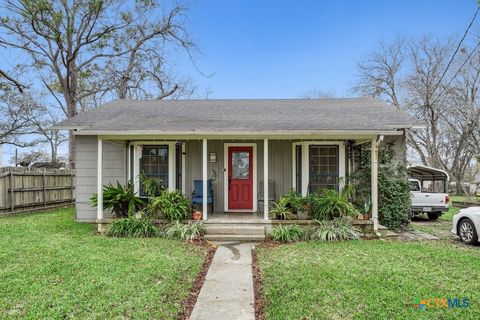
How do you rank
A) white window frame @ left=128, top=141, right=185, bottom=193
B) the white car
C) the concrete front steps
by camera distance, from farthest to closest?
white window frame @ left=128, top=141, right=185, bottom=193 → the concrete front steps → the white car

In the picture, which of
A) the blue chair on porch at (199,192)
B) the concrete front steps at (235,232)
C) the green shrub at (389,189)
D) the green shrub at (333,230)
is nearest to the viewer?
the green shrub at (333,230)

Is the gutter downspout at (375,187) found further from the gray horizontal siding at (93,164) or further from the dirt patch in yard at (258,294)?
the gray horizontal siding at (93,164)

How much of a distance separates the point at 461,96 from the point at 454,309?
23.9 metres

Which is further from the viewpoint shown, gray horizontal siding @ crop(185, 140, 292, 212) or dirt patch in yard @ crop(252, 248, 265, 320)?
gray horizontal siding @ crop(185, 140, 292, 212)

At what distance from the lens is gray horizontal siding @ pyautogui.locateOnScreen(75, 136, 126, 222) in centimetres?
913

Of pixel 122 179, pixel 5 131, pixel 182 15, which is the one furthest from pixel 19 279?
pixel 5 131

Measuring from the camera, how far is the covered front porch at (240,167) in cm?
873

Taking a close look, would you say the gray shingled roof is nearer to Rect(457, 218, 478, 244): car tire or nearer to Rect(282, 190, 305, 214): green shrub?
Rect(282, 190, 305, 214): green shrub

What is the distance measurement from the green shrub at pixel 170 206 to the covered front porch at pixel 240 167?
0.77m

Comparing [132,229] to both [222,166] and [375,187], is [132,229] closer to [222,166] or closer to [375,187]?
[222,166]

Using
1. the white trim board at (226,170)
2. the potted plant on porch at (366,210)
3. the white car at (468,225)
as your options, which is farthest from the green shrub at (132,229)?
the white car at (468,225)

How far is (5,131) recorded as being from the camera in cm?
2100

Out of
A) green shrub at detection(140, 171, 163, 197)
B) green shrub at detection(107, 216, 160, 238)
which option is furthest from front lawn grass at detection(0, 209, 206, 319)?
green shrub at detection(140, 171, 163, 197)

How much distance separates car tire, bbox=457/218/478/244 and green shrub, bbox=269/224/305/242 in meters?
3.66
